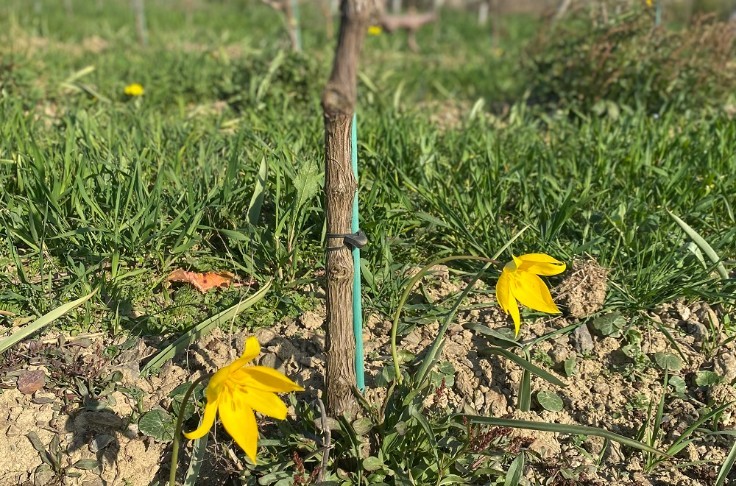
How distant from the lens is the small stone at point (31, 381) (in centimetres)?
213

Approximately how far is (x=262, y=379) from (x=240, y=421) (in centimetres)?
10

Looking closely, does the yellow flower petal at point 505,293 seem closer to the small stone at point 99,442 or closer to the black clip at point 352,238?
the black clip at point 352,238

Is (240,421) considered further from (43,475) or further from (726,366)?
(726,366)

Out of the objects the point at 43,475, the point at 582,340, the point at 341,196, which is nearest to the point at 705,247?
the point at 582,340

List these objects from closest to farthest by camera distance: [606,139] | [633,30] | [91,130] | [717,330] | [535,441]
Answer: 1. [535,441]
2. [717,330]
3. [91,130]
4. [606,139]
5. [633,30]

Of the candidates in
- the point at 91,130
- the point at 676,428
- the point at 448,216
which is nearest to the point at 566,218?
the point at 448,216

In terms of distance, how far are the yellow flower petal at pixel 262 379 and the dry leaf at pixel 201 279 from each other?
87cm

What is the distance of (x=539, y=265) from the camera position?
1851 mm

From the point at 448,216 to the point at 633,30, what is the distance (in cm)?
224

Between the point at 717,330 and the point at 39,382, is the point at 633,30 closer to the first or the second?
the point at 717,330

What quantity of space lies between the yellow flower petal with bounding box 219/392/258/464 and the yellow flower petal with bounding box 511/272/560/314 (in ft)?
2.36

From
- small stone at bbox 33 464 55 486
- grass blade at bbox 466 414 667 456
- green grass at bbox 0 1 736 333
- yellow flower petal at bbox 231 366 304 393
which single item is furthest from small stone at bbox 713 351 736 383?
small stone at bbox 33 464 55 486

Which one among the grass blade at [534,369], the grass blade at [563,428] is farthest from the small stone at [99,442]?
the grass blade at [534,369]

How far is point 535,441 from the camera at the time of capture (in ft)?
6.91
